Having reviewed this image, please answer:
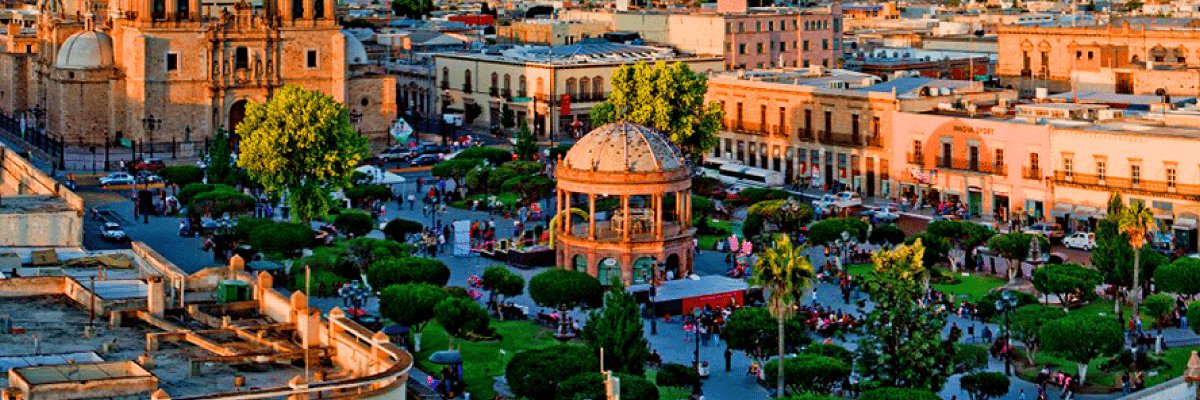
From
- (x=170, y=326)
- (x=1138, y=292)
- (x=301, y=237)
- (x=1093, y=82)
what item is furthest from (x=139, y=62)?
(x=170, y=326)

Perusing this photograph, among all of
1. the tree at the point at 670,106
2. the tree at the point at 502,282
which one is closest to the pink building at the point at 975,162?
the tree at the point at 670,106

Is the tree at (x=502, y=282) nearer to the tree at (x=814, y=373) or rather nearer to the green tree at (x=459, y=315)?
the green tree at (x=459, y=315)

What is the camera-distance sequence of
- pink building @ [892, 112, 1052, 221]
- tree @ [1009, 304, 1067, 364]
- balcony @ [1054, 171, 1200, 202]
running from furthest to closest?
pink building @ [892, 112, 1052, 221] → balcony @ [1054, 171, 1200, 202] → tree @ [1009, 304, 1067, 364]

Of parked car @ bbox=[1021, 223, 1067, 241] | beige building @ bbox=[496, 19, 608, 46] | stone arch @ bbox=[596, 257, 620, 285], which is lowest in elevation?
stone arch @ bbox=[596, 257, 620, 285]

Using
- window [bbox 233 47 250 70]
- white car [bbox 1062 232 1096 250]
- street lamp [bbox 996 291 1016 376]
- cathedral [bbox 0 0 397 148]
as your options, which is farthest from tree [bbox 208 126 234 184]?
street lamp [bbox 996 291 1016 376]

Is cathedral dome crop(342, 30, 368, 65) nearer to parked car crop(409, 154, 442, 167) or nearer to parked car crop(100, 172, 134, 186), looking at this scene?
parked car crop(409, 154, 442, 167)
